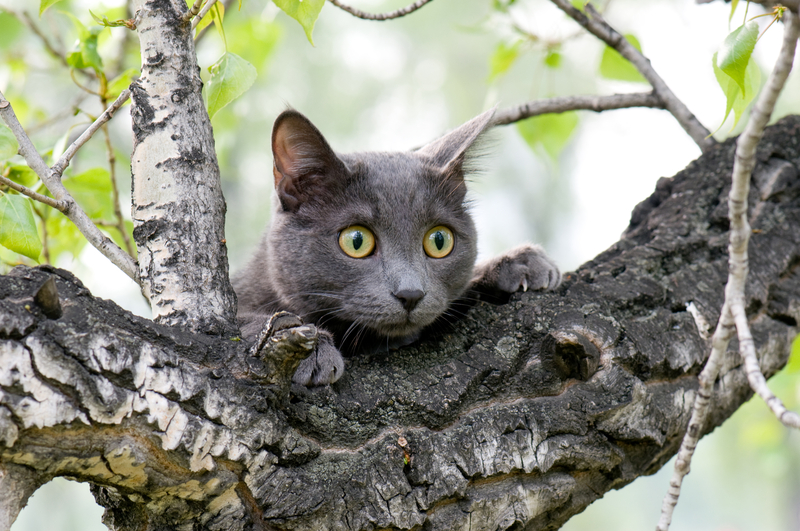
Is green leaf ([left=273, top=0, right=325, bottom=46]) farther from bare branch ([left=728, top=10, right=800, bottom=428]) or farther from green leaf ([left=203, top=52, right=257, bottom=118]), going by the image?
bare branch ([left=728, top=10, right=800, bottom=428])

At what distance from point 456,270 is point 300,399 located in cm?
91

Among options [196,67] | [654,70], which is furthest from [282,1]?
[654,70]

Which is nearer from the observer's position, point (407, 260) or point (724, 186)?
point (407, 260)

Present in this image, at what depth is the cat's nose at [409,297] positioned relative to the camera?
1.93 metres

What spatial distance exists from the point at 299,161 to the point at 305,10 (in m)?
0.71

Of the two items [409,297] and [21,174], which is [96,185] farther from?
[409,297]

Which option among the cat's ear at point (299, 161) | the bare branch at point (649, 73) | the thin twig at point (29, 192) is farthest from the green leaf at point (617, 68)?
the thin twig at point (29, 192)

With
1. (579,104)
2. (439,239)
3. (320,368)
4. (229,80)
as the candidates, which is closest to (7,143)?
(229,80)

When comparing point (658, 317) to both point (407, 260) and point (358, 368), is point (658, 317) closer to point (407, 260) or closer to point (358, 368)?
point (407, 260)

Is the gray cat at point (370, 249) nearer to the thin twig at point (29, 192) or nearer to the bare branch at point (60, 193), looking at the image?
the bare branch at point (60, 193)

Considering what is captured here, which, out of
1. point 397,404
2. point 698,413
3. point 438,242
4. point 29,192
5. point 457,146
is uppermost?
point 457,146

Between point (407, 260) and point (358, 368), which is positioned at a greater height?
point (407, 260)

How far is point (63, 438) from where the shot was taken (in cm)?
112

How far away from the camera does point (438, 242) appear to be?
87.7 inches
